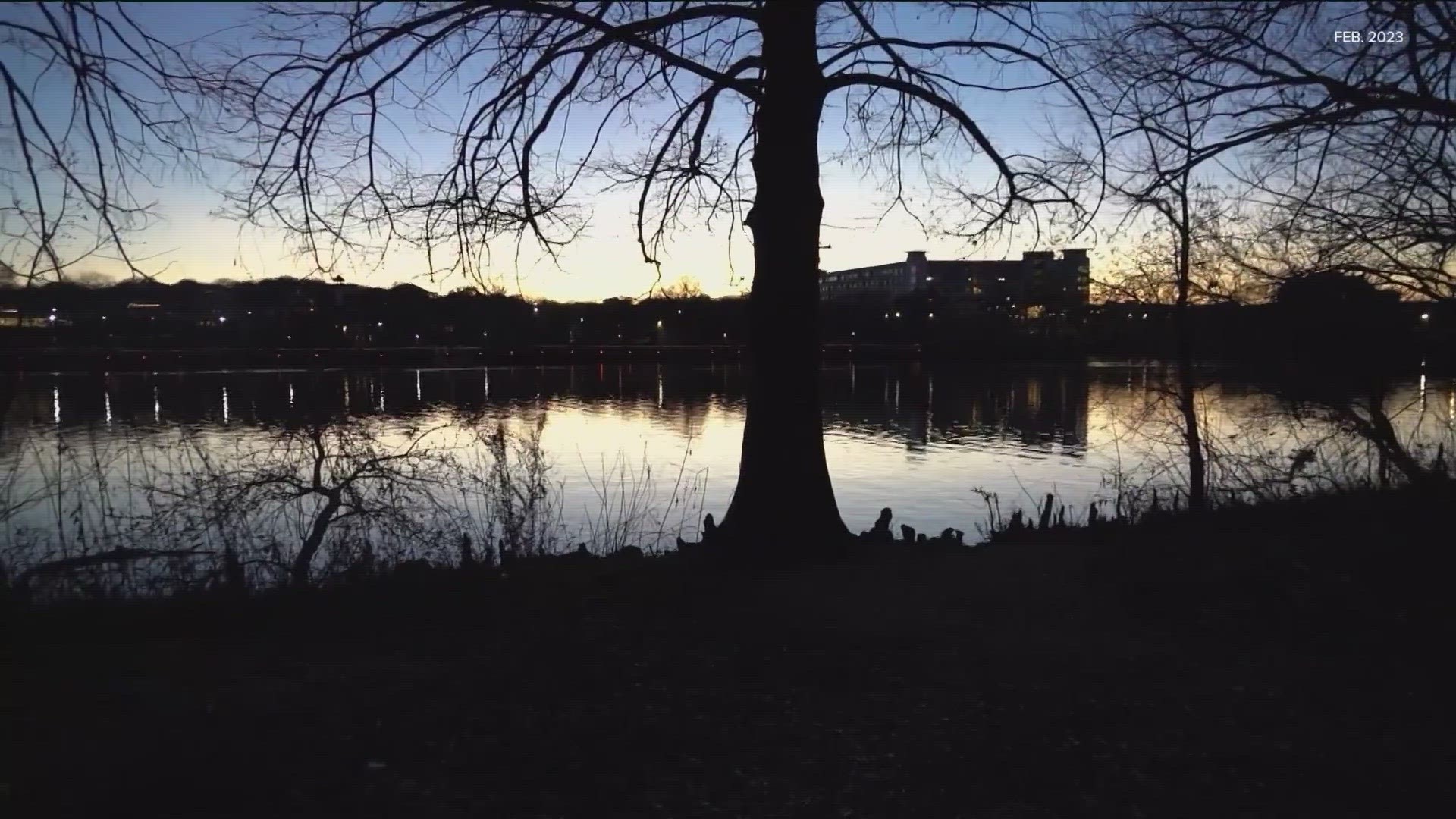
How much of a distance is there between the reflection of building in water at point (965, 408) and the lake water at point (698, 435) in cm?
18

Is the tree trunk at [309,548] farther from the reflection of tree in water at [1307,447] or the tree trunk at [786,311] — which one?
the reflection of tree in water at [1307,447]

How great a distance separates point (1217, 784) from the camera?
14.0 feet

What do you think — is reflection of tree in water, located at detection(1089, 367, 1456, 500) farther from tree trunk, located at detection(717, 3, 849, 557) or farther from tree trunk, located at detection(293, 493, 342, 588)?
tree trunk, located at detection(293, 493, 342, 588)

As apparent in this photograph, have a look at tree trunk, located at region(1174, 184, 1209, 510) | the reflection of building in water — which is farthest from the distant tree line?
the reflection of building in water

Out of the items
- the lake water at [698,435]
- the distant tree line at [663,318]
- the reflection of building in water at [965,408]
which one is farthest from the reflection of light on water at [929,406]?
the distant tree line at [663,318]

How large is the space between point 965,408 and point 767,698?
124 ft

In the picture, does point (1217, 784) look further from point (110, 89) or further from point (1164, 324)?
point (1164, 324)

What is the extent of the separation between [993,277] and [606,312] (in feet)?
59.8

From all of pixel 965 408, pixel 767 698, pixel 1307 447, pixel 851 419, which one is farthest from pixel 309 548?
pixel 965 408

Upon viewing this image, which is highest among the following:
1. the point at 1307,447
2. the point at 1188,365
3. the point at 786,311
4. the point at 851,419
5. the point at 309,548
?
the point at 786,311

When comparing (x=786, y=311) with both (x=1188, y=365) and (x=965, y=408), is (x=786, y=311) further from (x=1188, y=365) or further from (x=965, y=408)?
(x=965, y=408)

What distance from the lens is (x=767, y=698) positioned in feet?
16.8

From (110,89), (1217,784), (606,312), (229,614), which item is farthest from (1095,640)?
(606,312)

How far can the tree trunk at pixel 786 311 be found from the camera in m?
8.73
